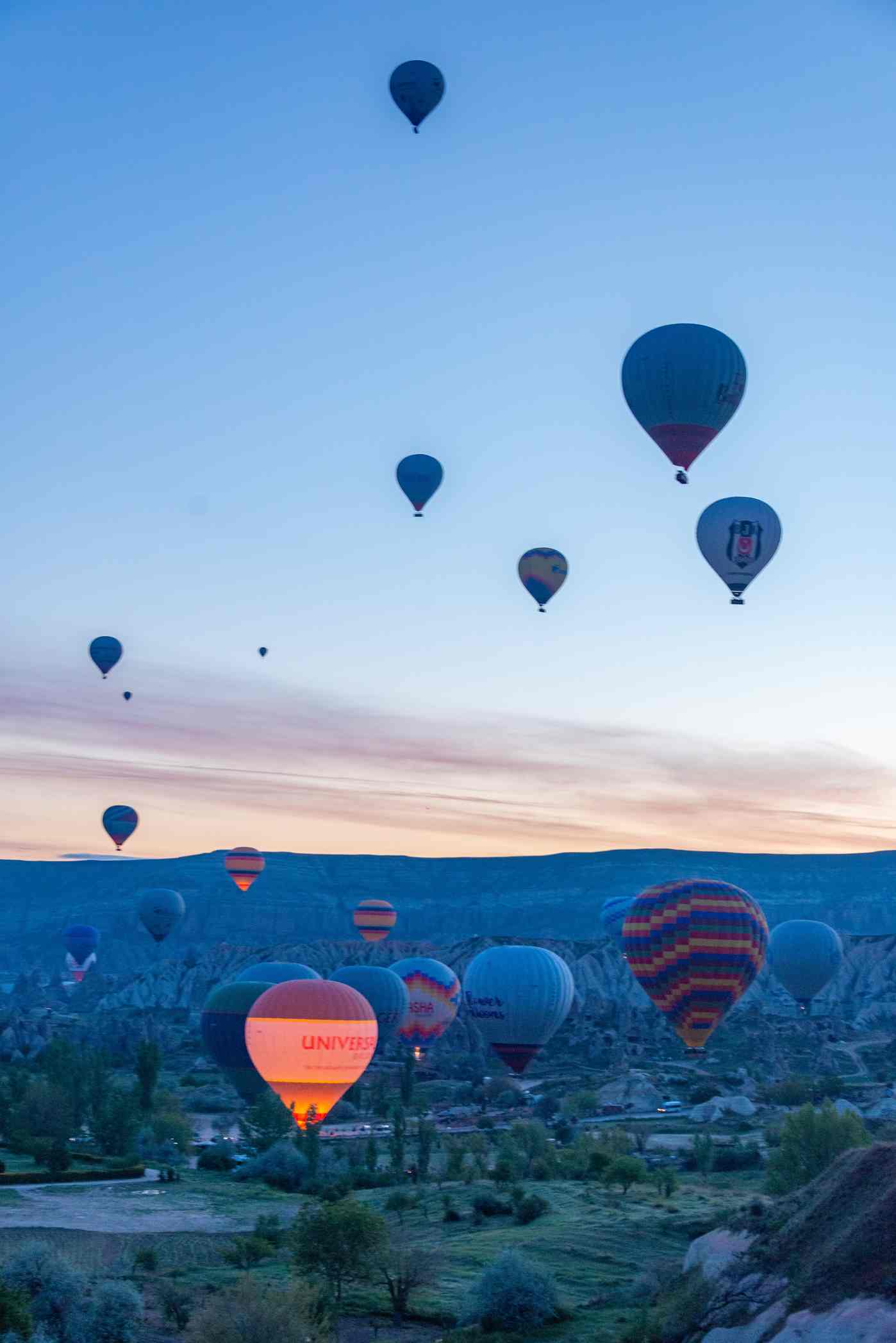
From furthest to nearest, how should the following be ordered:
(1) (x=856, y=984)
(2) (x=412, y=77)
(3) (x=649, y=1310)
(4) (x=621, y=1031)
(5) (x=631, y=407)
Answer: (1) (x=856, y=984), (4) (x=621, y=1031), (2) (x=412, y=77), (5) (x=631, y=407), (3) (x=649, y=1310)

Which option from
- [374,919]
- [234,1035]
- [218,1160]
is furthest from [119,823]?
[218,1160]

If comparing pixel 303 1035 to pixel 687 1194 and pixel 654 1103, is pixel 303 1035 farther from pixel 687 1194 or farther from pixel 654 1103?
pixel 654 1103

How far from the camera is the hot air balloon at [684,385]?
153ft

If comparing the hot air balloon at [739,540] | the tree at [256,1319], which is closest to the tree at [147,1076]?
the hot air balloon at [739,540]

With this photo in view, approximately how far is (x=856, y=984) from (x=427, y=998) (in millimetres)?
65684

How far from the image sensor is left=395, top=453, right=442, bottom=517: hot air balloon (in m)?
64.6

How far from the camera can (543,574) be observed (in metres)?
64.1

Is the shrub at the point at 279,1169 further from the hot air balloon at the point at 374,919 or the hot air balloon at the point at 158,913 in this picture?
the hot air balloon at the point at 374,919

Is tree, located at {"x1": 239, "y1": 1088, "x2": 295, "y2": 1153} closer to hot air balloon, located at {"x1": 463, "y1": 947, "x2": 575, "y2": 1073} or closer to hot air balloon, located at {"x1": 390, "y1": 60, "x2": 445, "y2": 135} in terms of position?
hot air balloon, located at {"x1": 463, "y1": 947, "x2": 575, "y2": 1073}

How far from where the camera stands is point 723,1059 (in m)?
110

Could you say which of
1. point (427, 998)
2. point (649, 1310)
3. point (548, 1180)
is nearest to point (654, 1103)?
point (427, 998)

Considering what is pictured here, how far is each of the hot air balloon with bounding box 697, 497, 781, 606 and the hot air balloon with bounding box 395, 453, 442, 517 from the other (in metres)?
16.5

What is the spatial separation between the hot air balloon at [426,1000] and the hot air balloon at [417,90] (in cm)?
6353

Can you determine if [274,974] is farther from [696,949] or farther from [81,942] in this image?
[81,942]
